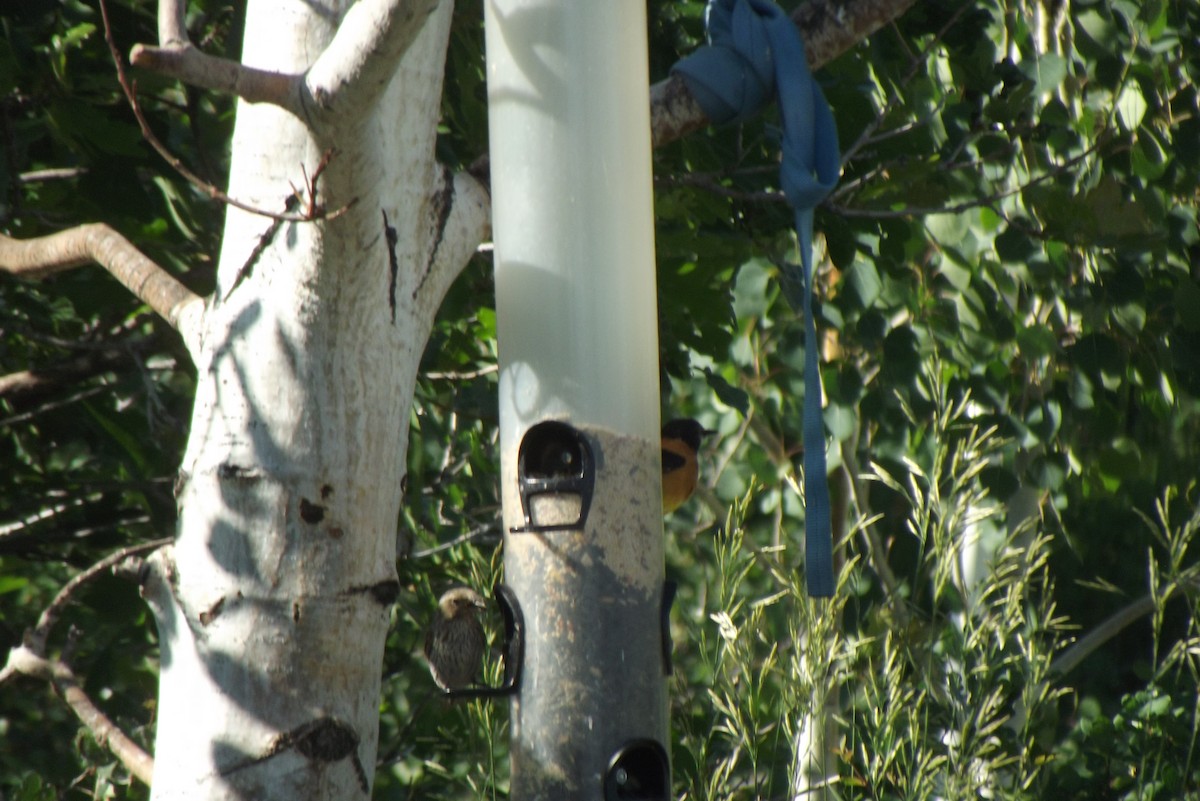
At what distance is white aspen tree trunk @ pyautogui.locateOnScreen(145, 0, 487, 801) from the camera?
160 centimetres

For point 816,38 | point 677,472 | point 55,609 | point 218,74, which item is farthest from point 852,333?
point 218,74

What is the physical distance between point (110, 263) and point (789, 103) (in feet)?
3.59

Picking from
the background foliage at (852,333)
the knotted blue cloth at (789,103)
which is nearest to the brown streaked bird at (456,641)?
the background foliage at (852,333)

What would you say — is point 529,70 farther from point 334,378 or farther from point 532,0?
point 334,378

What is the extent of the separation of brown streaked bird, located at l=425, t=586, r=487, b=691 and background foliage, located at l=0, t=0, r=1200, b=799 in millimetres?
145

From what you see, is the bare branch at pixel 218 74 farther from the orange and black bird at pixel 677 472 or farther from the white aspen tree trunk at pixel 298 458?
the orange and black bird at pixel 677 472

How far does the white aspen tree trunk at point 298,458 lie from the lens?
1604 mm

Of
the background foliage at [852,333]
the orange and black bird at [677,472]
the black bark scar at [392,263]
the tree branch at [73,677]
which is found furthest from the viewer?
the orange and black bird at [677,472]

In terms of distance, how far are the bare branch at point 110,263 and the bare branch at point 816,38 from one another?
81cm

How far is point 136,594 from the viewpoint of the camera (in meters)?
3.33

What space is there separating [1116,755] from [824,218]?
4.70 feet

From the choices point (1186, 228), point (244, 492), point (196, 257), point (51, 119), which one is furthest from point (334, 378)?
point (1186, 228)

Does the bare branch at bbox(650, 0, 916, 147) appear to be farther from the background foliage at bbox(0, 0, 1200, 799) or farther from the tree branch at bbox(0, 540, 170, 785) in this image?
the tree branch at bbox(0, 540, 170, 785)

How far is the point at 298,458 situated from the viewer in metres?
1.65
